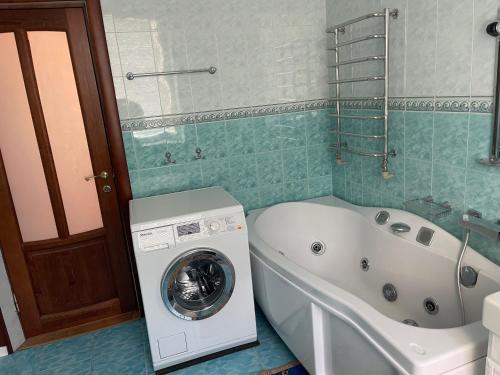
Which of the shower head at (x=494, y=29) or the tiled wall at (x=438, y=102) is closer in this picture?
the shower head at (x=494, y=29)

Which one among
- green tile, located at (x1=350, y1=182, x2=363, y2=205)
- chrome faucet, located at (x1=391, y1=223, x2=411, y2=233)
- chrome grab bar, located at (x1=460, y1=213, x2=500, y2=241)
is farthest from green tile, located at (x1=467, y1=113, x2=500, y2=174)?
green tile, located at (x1=350, y1=182, x2=363, y2=205)

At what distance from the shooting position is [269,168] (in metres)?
2.76

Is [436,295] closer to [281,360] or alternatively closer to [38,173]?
[281,360]

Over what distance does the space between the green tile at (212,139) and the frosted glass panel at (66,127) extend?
71 centimetres

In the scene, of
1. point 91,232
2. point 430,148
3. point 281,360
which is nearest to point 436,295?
point 430,148

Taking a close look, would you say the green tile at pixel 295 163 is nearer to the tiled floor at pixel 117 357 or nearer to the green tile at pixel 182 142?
the green tile at pixel 182 142

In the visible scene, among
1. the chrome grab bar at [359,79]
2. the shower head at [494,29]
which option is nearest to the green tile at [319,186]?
the chrome grab bar at [359,79]

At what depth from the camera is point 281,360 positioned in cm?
208

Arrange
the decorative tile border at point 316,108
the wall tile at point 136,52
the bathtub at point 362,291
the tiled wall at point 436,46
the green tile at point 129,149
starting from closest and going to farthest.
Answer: the bathtub at point 362,291, the tiled wall at point 436,46, the decorative tile border at point 316,108, the wall tile at point 136,52, the green tile at point 129,149

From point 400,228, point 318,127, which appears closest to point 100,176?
point 318,127

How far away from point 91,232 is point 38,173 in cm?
48

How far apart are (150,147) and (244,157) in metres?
0.63

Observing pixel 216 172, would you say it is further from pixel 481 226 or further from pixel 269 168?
pixel 481 226

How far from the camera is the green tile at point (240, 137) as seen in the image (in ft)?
8.50
